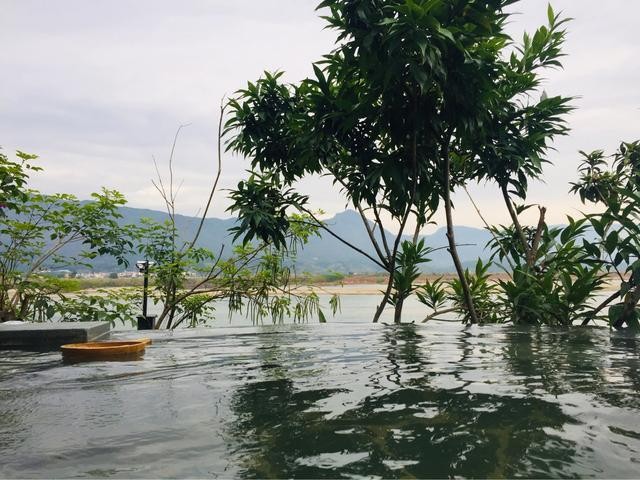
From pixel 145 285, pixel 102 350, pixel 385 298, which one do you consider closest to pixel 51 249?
pixel 145 285

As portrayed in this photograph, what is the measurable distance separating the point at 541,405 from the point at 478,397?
333mm

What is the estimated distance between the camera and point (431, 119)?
5625 millimetres

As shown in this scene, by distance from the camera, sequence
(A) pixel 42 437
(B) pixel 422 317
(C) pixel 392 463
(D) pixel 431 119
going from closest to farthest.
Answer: (C) pixel 392 463, (A) pixel 42 437, (D) pixel 431 119, (B) pixel 422 317

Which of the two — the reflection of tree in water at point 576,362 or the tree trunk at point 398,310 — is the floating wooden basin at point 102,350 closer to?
the reflection of tree in water at point 576,362

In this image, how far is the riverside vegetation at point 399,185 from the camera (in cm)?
516

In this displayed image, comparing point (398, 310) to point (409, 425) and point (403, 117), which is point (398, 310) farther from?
point (409, 425)

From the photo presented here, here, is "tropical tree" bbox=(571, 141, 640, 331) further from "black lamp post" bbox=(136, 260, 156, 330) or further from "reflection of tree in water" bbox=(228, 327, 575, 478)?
"black lamp post" bbox=(136, 260, 156, 330)

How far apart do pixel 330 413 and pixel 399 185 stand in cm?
350

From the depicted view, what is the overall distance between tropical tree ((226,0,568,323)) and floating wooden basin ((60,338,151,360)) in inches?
95.9

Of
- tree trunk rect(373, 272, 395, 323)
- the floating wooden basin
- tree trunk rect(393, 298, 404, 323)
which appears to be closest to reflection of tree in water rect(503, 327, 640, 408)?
tree trunk rect(373, 272, 395, 323)

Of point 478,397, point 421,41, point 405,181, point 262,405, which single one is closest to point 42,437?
point 262,405

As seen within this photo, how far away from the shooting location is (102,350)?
4555mm

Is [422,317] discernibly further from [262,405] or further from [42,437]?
[42,437]

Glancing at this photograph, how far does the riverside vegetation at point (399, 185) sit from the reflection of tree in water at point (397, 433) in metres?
2.88
